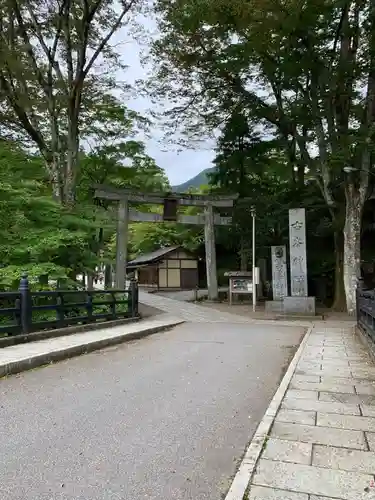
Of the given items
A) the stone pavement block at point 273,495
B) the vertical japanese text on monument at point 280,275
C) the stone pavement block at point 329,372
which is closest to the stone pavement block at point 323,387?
the stone pavement block at point 329,372

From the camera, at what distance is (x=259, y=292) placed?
23.9m

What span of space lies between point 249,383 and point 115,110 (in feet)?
Result: 50.6

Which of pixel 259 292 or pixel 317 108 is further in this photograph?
pixel 259 292

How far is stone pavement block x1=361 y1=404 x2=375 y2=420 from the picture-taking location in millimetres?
4117

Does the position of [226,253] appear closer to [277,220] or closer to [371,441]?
[277,220]

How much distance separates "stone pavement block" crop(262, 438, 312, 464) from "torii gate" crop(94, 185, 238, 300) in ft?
51.6

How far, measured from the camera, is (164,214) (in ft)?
69.7

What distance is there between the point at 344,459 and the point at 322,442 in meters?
0.34

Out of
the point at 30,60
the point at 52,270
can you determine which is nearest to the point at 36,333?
the point at 52,270

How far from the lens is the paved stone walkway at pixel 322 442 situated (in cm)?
262

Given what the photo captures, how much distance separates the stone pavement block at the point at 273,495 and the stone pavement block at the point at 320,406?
1798mm

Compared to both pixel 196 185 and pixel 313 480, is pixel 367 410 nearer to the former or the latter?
pixel 313 480

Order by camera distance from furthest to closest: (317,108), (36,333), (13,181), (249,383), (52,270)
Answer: (317,108), (13,181), (52,270), (36,333), (249,383)

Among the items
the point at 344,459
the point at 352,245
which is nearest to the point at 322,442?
the point at 344,459
